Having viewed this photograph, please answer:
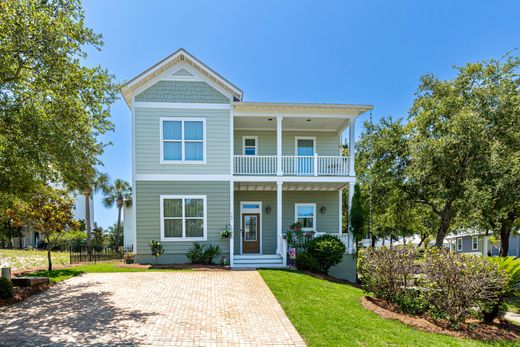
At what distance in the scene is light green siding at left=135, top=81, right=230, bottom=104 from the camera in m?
13.7

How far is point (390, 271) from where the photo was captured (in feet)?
26.6

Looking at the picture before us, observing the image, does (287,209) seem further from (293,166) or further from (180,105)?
(180,105)

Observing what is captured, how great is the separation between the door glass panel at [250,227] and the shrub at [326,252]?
350 centimetres

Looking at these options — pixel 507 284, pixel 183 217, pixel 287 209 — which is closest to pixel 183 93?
pixel 183 217

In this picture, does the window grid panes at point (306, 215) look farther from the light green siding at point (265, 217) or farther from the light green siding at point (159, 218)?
the light green siding at point (159, 218)

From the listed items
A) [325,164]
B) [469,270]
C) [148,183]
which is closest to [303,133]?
[325,164]

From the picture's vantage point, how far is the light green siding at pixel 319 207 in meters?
15.6

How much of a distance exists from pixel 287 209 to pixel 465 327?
31.3 feet

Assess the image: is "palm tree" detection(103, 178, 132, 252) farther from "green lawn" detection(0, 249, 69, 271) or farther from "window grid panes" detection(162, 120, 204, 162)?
"window grid panes" detection(162, 120, 204, 162)

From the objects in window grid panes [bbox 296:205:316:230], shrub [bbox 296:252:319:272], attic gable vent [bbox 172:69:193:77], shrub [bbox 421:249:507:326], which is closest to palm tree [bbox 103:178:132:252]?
attic gable vent [bbox 172:69:193:77]

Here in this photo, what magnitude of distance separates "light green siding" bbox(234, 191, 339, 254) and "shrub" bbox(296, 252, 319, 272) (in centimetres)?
307

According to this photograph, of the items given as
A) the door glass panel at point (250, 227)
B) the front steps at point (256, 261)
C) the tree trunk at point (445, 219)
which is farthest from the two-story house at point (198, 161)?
the tree trunk at point (445, 219)

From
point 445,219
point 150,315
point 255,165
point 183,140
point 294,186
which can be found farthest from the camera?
point 294,186

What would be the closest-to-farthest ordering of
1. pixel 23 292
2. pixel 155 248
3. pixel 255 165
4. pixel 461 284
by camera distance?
1. pixel 461 284
2. pixel 23 292
3. pixel 155 248
4. pixel 255 165
